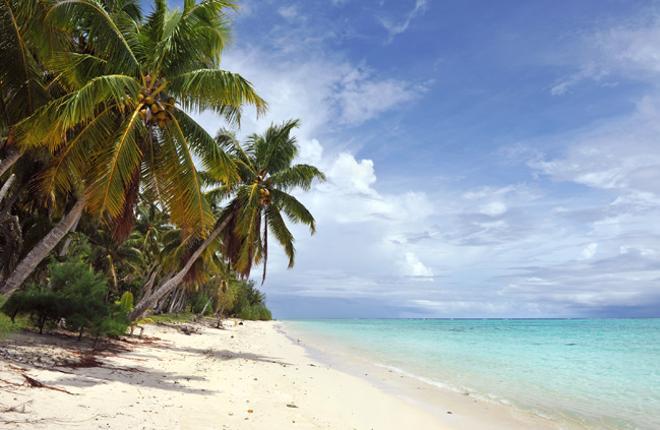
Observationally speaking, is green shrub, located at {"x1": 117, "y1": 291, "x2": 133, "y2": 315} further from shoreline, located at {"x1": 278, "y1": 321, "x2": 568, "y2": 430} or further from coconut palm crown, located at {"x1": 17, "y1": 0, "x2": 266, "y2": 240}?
shoreline, located at {"x1": 278, "y1": 321, "x2": 568, "y2": 430}

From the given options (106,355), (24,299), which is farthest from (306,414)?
(24,299)

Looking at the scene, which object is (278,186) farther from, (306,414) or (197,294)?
(197,294)

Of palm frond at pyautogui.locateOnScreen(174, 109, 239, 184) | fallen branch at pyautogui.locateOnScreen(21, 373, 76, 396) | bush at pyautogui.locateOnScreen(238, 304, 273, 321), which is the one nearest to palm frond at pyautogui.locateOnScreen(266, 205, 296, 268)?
palm frond at pyautogui.locateOnScreen(174, 109, 239, 184)

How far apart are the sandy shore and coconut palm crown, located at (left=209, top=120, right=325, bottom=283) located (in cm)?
665

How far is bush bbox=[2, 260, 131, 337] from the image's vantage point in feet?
41.8

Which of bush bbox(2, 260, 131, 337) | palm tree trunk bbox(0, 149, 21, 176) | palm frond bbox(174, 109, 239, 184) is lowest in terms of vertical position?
bush bbox(2, 260, 131, 337)

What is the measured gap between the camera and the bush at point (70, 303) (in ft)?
41.8

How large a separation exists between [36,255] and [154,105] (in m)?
4.58

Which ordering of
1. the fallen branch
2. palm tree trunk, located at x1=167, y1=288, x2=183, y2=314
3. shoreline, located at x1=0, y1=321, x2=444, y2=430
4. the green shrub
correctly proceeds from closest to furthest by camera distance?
shoreline, located at x1=0, y1=321, x2=444, y2=430 → the fallen branch → the green shrub → palm tree trunk, located at x1=167, y1=288, x2=183, y2=314

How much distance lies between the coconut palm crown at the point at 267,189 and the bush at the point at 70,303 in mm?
6270

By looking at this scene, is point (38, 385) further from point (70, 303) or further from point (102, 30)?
point (102, 30)

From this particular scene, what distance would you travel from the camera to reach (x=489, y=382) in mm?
15617

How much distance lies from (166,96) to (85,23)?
2436 millimetres

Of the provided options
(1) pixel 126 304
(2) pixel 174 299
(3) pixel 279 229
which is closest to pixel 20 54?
(1) pixel 126 304
